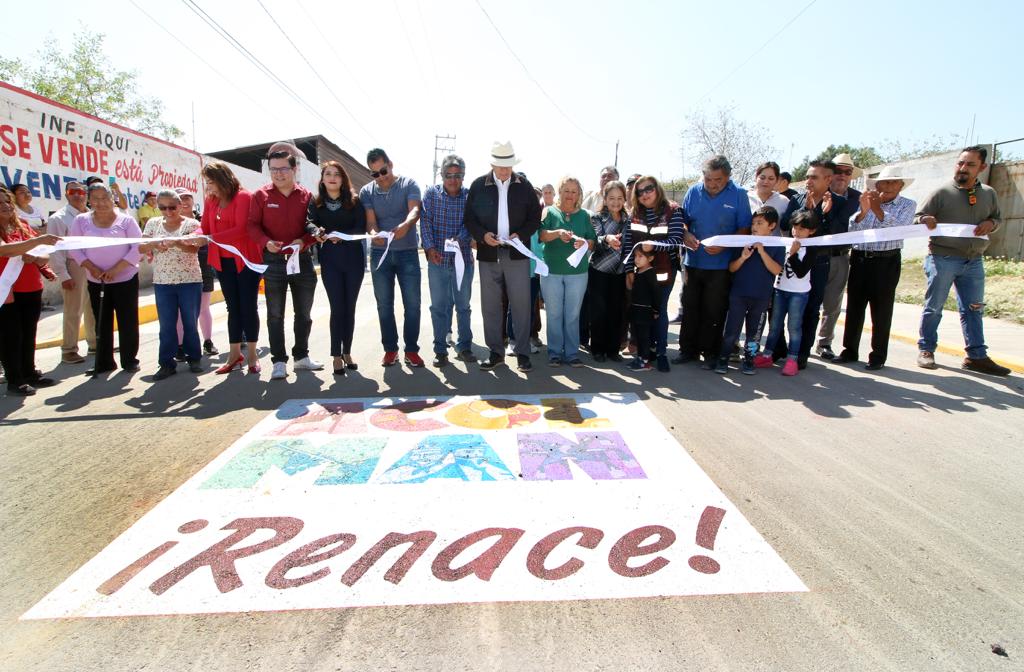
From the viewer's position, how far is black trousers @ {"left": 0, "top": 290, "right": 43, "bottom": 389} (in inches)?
187

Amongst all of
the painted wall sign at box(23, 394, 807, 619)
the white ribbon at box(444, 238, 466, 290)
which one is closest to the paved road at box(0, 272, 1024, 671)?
the painted wall sign at box(23, 394, 807, 619)

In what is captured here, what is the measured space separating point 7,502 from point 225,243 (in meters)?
2.93

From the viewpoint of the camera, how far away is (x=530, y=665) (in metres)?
1.79

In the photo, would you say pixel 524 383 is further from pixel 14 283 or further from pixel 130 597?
pixel 14 283

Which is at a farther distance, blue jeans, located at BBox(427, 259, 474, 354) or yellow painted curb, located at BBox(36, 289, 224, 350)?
yellow painted curb, located at BBox(36, 289, 224, 350)

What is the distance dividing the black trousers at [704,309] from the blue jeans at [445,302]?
2322 mm

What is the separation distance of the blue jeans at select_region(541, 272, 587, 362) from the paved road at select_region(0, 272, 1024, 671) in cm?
75

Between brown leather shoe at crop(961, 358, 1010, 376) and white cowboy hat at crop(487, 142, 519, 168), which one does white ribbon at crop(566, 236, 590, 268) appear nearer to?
white cowboy hat at crop(487, 142, 519, 168)

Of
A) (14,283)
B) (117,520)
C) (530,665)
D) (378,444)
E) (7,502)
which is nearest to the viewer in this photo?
(530,665)

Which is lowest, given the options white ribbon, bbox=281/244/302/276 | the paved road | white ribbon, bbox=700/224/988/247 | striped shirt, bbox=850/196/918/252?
the paved road

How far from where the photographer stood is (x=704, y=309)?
555cm

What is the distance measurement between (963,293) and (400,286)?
5.69 metres

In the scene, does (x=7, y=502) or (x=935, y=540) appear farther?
(x=7, y=502)

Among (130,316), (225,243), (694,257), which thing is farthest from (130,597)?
(694,257)
